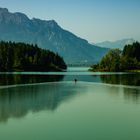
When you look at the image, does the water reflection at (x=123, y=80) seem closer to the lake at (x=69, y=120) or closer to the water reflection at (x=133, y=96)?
the water reflection at (x=133, y=96)

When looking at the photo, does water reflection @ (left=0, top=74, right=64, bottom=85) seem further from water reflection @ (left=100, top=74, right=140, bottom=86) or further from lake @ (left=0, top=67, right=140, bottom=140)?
lake @ (left=0, top=67, right=140, bottom=140)

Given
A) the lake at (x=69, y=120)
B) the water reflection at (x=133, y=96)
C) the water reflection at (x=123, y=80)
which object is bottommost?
the lake at (x=69, y=120)

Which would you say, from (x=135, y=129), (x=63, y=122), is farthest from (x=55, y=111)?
(x=135, y=129)

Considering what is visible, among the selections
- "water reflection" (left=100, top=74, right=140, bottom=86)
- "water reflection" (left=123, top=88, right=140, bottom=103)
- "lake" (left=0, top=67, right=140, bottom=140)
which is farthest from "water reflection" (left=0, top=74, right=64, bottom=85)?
"lake" (left=0, top=67, right=140, bottom=140)

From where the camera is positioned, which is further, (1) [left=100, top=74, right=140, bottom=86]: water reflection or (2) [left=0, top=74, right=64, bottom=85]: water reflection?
(2) [left=0, top=74, right=64, bottom=85]: water reflection

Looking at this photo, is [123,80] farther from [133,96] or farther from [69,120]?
[69,120]

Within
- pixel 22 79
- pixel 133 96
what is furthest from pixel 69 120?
pixel 22 79

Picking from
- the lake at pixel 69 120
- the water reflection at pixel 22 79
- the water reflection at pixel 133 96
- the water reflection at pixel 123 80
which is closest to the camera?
the lake at pixel 69 120

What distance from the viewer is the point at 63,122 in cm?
3628

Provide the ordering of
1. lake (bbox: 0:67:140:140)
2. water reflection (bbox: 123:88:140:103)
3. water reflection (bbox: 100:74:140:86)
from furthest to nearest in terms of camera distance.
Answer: water reflection (bbox: 100:74:140:86), water reflection (bbox: 123:88:140:103), lake (bbox: 0:67:140:140)

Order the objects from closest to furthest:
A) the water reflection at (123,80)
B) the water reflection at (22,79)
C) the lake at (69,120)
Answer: the lake at (69,120) → the water reflection at (123,80) → the water reflection at (22,79)

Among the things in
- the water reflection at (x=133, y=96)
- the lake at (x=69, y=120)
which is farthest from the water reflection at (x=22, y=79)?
the lake at (x=69, y=120)

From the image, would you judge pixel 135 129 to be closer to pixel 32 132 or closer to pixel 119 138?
pixel 119 138

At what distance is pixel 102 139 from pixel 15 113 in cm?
1534
